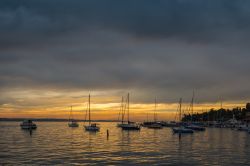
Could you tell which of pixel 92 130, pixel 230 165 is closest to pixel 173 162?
pixel 230 165

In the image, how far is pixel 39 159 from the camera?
51438mm

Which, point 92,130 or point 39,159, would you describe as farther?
point 92,130

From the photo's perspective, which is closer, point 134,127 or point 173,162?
point 173,162

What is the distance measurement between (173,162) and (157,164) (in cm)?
343

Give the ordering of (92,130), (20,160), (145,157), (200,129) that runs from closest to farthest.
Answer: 1. (20,160)
2. (145,157)
3. (92,130)
4. (200,129)

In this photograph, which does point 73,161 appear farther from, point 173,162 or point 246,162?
point 246,162

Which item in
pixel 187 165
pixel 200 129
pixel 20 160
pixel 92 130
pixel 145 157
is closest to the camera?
pixel 187 165

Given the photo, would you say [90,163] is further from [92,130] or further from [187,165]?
[92,130]

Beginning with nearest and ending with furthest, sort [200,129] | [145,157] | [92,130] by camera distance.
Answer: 1. [145,157]
2. [92,130]
3. [200,129]

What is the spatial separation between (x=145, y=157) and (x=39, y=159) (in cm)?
1532

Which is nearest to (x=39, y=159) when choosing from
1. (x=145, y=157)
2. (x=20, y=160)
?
(x=20, y=160)

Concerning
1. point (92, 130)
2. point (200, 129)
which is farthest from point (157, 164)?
point (200, 129)

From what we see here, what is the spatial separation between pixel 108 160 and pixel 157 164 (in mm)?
7556

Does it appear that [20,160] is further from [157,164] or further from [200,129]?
[200,129]
